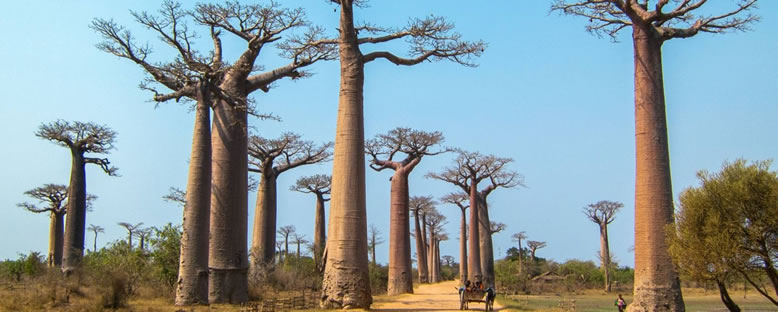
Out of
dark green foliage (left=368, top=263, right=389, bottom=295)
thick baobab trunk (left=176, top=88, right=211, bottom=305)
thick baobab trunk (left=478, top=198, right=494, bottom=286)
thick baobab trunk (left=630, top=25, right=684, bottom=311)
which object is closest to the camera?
thick baobab trunk (left=630, top=25, right=684, bottom=311)

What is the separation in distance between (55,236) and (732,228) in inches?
1040

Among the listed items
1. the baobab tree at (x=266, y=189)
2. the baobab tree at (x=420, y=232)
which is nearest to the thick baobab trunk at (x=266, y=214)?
the baobab tree at (x=266, y=189)

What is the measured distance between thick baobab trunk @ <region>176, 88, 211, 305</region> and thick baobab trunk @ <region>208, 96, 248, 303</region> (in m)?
1.01

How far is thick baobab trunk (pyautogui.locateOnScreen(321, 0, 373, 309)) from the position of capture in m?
11.7

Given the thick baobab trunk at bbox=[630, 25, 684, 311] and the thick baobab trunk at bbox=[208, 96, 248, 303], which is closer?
the thick baobab trunk at bbox=[630, 25, 684, 311]

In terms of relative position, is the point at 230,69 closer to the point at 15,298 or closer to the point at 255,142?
the point at 15,298

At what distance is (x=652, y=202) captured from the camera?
11.4m

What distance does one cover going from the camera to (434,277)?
131 feet

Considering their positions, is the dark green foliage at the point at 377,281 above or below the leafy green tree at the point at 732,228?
below

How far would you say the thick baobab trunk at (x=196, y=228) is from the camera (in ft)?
39.5

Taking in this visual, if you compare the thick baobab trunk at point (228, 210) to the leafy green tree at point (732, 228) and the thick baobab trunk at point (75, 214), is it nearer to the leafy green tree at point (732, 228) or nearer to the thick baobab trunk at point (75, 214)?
the leafy green tree at point (732, 228)

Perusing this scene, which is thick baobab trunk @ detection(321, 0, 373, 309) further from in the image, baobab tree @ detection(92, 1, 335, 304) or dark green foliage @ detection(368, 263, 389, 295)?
dark green foliage @ detection(368, 263, 389, 295)

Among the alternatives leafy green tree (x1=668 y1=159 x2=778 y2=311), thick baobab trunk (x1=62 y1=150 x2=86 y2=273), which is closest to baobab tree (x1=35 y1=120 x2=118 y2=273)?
thick baobab trunk (x1=62 y1=150 x2=86 y2=273)

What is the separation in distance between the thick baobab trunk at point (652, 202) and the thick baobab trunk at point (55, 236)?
77.5 ft
